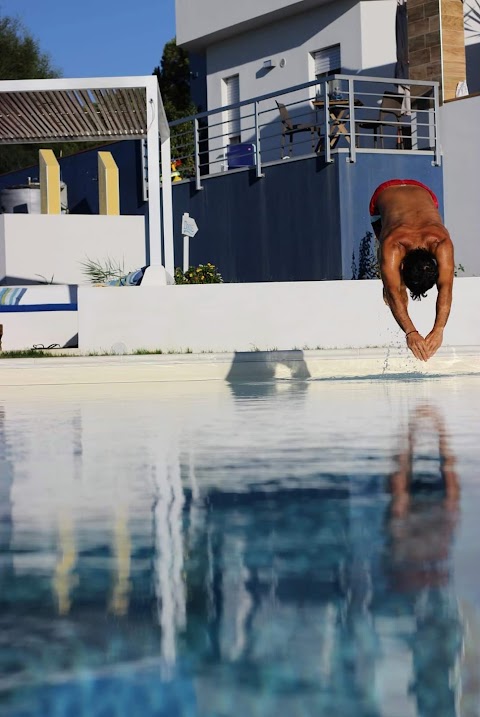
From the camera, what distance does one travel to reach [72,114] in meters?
18.4

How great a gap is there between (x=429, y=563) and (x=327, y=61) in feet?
71.0

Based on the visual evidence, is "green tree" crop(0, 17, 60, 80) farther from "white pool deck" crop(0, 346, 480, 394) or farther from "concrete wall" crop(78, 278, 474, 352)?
"white pool deck" crop(0, 346, 480, 394)

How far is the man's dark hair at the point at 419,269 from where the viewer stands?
32.0 ft

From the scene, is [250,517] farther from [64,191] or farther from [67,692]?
[64,191]

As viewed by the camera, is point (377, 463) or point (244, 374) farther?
point (244, 374)

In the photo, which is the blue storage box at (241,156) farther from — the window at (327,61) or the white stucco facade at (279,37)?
the window at (327,61)

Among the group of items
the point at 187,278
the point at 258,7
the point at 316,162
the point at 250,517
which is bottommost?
the point at 250,517

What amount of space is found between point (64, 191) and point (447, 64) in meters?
9.46

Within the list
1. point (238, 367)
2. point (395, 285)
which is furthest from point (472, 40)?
point (395, 285)

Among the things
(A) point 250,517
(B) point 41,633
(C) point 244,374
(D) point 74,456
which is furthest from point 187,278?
(B) point 41,633

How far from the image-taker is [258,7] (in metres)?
25.0

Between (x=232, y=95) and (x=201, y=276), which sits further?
(x=232, y=95)

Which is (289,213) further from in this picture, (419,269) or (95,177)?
(419,269)

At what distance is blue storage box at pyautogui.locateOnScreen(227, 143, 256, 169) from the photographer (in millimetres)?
21552
